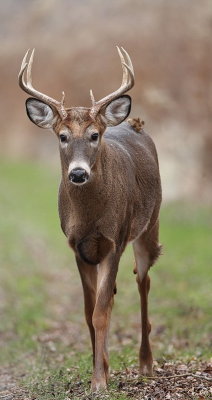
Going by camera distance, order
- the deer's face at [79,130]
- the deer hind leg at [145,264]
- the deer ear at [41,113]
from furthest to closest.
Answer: the deer hind leg at [145,264]
the deer ear at [41,113]
the deer's face at [79,130]

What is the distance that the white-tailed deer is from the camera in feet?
25.6

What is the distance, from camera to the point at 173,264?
52.9 feet

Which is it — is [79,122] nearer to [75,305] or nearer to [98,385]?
[98,385]

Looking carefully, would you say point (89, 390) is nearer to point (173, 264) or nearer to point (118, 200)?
point (118, 200)

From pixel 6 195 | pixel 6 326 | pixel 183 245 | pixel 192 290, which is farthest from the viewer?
pixel 6 195

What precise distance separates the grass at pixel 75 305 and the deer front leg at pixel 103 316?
15cm

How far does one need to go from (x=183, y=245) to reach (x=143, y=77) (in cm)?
702

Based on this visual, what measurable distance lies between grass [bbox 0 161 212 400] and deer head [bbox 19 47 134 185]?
1.76 m

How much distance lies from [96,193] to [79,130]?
56 centimetres

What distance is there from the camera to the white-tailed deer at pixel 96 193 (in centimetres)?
779

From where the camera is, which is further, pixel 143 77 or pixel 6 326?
pixel 143 77

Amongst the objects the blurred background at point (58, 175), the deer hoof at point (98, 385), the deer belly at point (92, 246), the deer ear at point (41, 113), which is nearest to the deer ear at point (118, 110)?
the deer ear at point (41, 113)

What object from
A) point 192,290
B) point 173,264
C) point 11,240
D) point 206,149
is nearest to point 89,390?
point 192,290

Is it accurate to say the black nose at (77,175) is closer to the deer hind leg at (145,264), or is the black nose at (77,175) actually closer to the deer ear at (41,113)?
the deer ear at (41,113)
